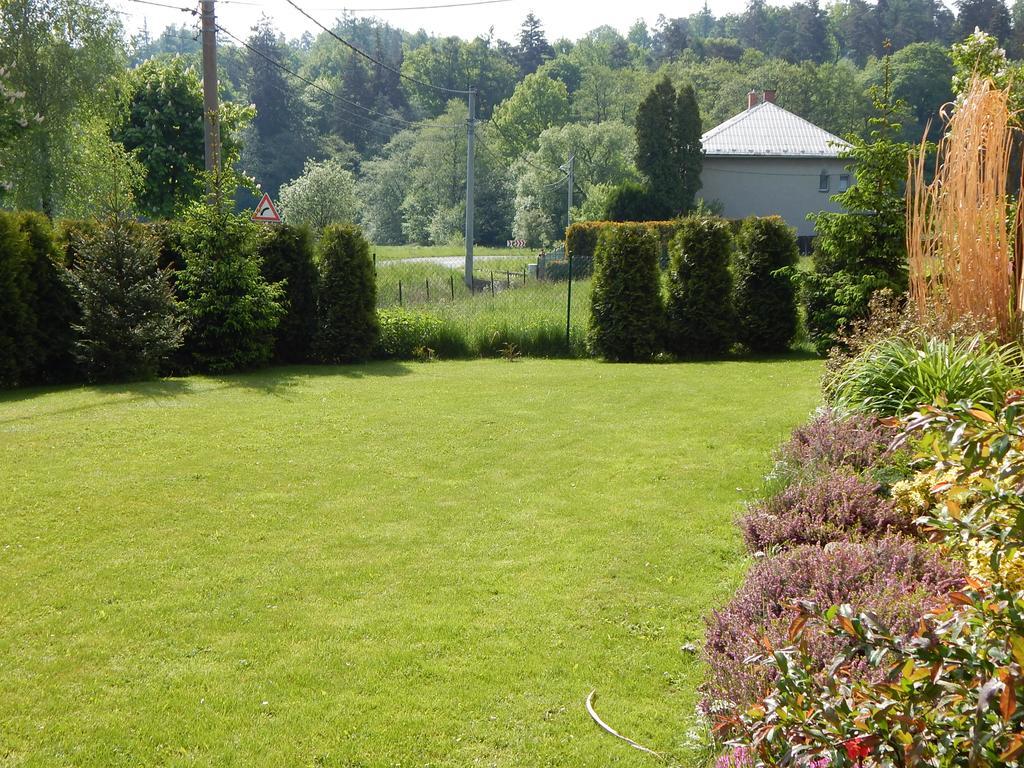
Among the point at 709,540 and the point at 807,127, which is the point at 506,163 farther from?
the point at 709,540

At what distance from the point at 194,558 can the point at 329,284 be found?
29.4ft

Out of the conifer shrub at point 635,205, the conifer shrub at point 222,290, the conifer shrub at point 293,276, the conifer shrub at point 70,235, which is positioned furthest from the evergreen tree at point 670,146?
the conifer shrub at point 70,235

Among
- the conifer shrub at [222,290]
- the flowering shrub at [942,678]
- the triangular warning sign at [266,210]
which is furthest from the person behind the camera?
the triangular warning sign at [266,210]

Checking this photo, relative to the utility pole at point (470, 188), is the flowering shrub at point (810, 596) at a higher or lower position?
lower

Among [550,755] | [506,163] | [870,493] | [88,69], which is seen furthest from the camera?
[506,163]

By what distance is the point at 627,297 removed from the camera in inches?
578

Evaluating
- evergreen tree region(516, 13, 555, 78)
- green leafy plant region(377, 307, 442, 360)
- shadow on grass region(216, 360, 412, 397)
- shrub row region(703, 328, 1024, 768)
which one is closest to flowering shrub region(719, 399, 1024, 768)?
shrub row region(703, 328, 1024, 768)

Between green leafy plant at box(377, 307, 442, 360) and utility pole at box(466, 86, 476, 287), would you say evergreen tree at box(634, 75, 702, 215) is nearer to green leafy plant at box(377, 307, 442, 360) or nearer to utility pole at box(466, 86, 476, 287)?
utility pole at box(466, 86, 476, 287)

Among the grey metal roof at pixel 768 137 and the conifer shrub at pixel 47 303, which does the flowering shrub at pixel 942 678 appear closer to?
the conifer shrub at pixel 47 303

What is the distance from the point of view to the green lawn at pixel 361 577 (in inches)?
147

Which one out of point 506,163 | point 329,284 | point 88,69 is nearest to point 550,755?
point 329,284

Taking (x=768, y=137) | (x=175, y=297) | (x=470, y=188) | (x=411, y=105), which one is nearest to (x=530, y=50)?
(x=411, y=105)

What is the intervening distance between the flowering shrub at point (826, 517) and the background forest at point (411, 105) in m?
8.05

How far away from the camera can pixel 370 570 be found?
5465 mm
